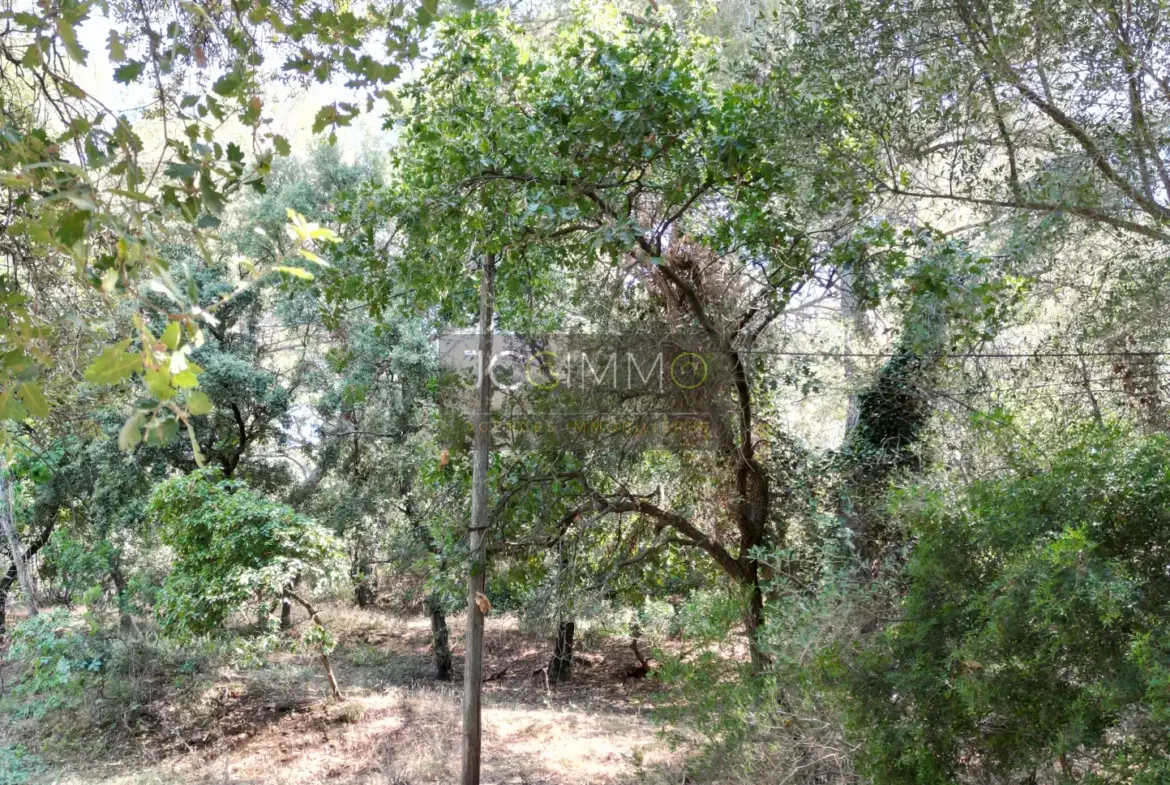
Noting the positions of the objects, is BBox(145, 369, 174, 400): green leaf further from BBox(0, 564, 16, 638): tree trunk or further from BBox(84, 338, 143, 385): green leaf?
BBox(0, 564, 16, 638): tree trunk

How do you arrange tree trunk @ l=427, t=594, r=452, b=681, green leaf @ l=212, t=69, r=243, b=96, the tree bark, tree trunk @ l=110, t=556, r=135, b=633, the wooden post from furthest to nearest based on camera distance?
tree trunk @ l=427, t=594, r=452, b=681 → tree trunk @ l=110, t=556, r=135, b=633 → the tree bark → the wooden post → green leaf @ l=212, t=69, r=243, b=96

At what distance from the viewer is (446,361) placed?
748cm

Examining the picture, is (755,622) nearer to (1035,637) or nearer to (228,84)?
(1035,637)

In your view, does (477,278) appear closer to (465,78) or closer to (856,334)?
(465,78)

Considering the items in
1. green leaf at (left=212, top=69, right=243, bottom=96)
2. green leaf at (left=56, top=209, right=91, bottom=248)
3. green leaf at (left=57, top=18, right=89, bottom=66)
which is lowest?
green leaf at (left=56, top=209, right=91, bottom=248)

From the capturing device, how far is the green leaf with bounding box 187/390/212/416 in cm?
90

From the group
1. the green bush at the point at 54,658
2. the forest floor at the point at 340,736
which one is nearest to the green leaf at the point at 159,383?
the forest floor at the point at 340,736

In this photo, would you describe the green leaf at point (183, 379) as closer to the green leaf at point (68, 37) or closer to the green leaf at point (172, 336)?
the green leaf at point (172, 336)

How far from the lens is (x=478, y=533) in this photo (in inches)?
206

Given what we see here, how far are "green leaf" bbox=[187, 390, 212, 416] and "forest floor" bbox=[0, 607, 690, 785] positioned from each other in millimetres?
4821

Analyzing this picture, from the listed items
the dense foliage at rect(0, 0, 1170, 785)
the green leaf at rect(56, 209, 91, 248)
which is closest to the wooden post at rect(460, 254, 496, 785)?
the dense foliage at rect(0, 0, 1170, 785)

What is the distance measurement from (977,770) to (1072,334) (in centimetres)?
305

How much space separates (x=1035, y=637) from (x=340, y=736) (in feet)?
23.1

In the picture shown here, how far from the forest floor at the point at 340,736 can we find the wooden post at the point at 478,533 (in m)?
1.02
